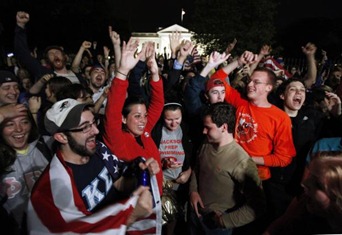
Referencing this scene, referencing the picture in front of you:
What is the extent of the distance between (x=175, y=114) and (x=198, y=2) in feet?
206

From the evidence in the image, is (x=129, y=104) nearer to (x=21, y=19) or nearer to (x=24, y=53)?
(x=24, y=53)

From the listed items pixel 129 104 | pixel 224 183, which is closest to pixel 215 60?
pixel 129 104

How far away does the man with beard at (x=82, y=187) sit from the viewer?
218 centimetres

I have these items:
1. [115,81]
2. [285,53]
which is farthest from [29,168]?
[285,53]

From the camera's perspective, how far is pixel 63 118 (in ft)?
8.85

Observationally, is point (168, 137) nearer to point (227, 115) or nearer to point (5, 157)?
point (227, 115)

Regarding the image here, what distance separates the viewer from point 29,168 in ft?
9.99

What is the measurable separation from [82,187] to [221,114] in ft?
4.46

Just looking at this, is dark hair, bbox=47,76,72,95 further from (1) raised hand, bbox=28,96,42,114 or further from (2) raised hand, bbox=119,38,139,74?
(2) raised hand, bbox=119,38,139,74

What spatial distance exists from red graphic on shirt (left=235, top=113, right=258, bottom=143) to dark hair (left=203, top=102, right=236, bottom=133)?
572mm

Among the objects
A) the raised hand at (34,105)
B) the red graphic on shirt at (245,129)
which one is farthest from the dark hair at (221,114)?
the raised hand at (34,105)

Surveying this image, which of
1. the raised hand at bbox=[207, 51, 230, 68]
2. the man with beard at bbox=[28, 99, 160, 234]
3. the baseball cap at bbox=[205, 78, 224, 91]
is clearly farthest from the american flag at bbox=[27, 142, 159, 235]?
the raised hand at bbox=[207, 51, 230, 68]

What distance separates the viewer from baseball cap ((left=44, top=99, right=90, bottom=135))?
268 cm

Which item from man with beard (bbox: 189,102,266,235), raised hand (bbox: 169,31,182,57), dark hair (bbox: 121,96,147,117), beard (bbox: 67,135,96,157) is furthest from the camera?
raised hand (bbox: 169,31,182,57)
